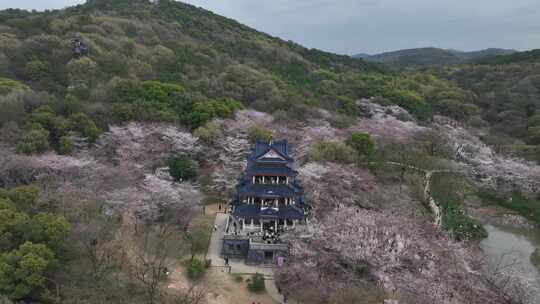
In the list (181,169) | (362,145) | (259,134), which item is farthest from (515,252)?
(181,169)

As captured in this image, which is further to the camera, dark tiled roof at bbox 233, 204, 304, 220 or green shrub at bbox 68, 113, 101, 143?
green shrub at bbox 68, 113, 101, 143

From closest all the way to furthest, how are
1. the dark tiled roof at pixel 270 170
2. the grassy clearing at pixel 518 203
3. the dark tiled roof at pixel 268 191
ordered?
the dark tiled roof at pixel 268 191 → the dark tiled roof at pixel 270 170 → the grassy clearing at pixel 518 203

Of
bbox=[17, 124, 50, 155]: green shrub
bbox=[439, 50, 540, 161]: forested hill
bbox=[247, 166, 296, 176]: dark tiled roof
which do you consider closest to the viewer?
bbox=[247, 166, 296, 176]: dark tiled roof

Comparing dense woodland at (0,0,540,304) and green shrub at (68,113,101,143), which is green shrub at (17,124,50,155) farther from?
green shrub at (68,113,101,143)

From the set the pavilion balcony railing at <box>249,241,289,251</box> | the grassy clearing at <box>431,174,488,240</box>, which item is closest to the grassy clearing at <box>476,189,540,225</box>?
the grassy clearing at <box>431,174,488,240</box>

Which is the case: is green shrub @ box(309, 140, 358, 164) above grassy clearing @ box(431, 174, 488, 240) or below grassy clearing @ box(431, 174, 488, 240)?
above

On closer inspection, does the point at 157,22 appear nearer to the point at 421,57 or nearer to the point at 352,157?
the point at 352,157

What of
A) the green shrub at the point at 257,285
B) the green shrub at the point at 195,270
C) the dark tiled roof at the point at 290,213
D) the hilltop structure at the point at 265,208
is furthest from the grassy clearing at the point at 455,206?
the green shrub at the point at 195,270

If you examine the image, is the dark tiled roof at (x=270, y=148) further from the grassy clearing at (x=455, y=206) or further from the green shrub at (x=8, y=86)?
the green shrub at (x=8, y=86)
